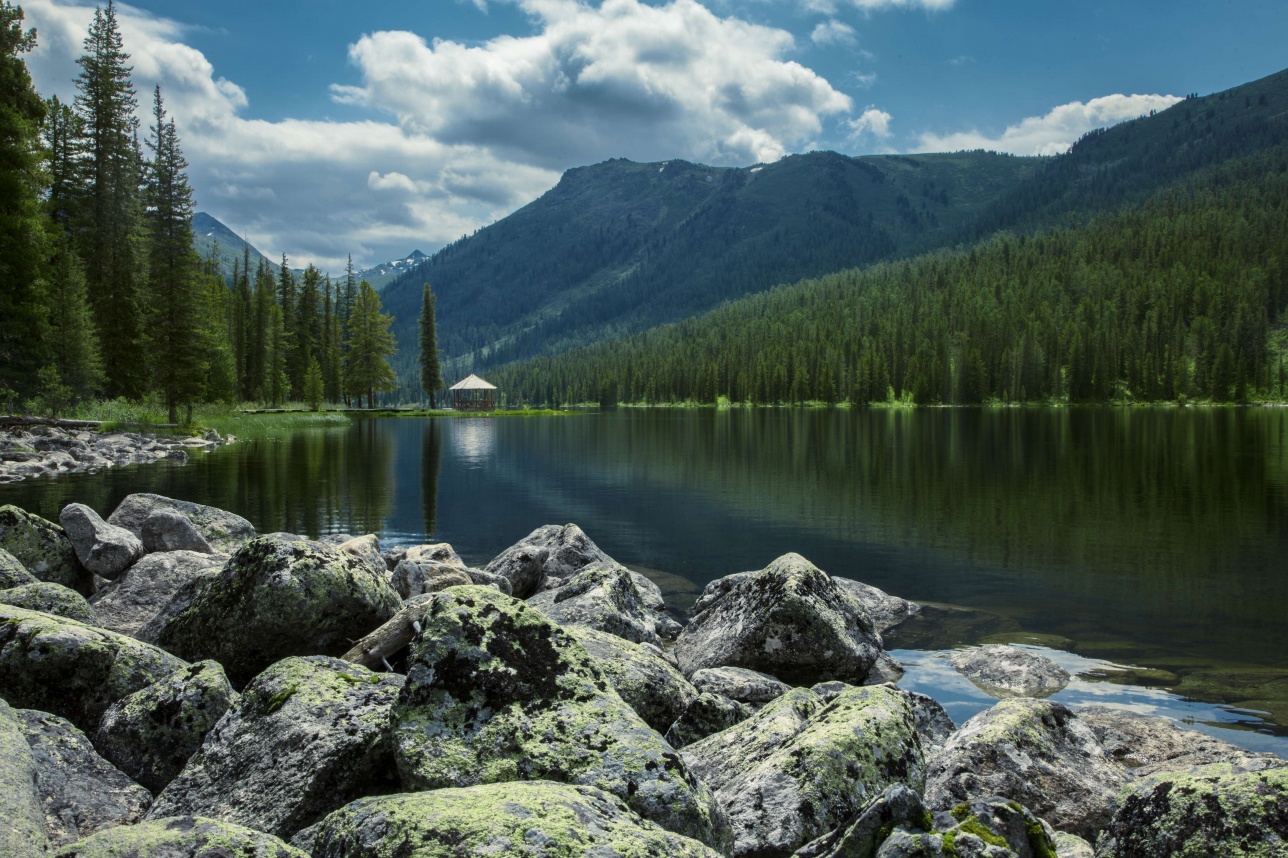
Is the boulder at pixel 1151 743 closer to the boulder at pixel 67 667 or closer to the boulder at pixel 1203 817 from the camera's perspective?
the boulder at pixel 1203 817

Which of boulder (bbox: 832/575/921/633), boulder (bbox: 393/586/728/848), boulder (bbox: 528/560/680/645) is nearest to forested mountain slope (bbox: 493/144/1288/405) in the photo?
Result: boulder (bbox: 832/575/921/633)

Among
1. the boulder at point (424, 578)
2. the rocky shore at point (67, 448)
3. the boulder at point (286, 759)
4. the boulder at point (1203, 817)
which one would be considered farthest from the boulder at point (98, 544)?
the rocky shore at point (67, 448)

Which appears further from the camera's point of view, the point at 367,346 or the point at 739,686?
the point at 367,346

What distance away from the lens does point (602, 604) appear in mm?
11508

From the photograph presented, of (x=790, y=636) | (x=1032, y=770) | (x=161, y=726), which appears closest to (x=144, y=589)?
(x=161, y=726)

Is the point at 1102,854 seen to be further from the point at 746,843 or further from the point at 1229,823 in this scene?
the point at 746,843

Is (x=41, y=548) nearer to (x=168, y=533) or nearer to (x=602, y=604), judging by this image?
(x=168, y=533)

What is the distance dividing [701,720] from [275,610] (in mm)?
4676

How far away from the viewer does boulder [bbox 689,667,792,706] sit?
9.77m

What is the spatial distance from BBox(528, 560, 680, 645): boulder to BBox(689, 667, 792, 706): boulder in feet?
5.09

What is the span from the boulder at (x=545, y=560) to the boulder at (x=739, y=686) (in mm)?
5427

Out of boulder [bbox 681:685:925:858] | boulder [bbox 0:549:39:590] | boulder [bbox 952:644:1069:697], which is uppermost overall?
boulder [bbox 0:549:39:590]

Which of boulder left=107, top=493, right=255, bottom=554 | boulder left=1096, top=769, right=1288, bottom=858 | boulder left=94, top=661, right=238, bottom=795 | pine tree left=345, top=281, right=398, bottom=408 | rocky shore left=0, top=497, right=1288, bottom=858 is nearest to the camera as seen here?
rocky shore left=0, top=497, right=1288, bottom=858

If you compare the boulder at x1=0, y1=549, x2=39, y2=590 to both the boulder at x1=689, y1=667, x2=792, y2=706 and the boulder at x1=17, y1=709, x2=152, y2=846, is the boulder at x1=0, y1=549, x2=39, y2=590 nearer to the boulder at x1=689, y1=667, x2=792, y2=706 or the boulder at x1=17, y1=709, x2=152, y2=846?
the boulder at x1=17, y1=709, x2=152, y2=846
